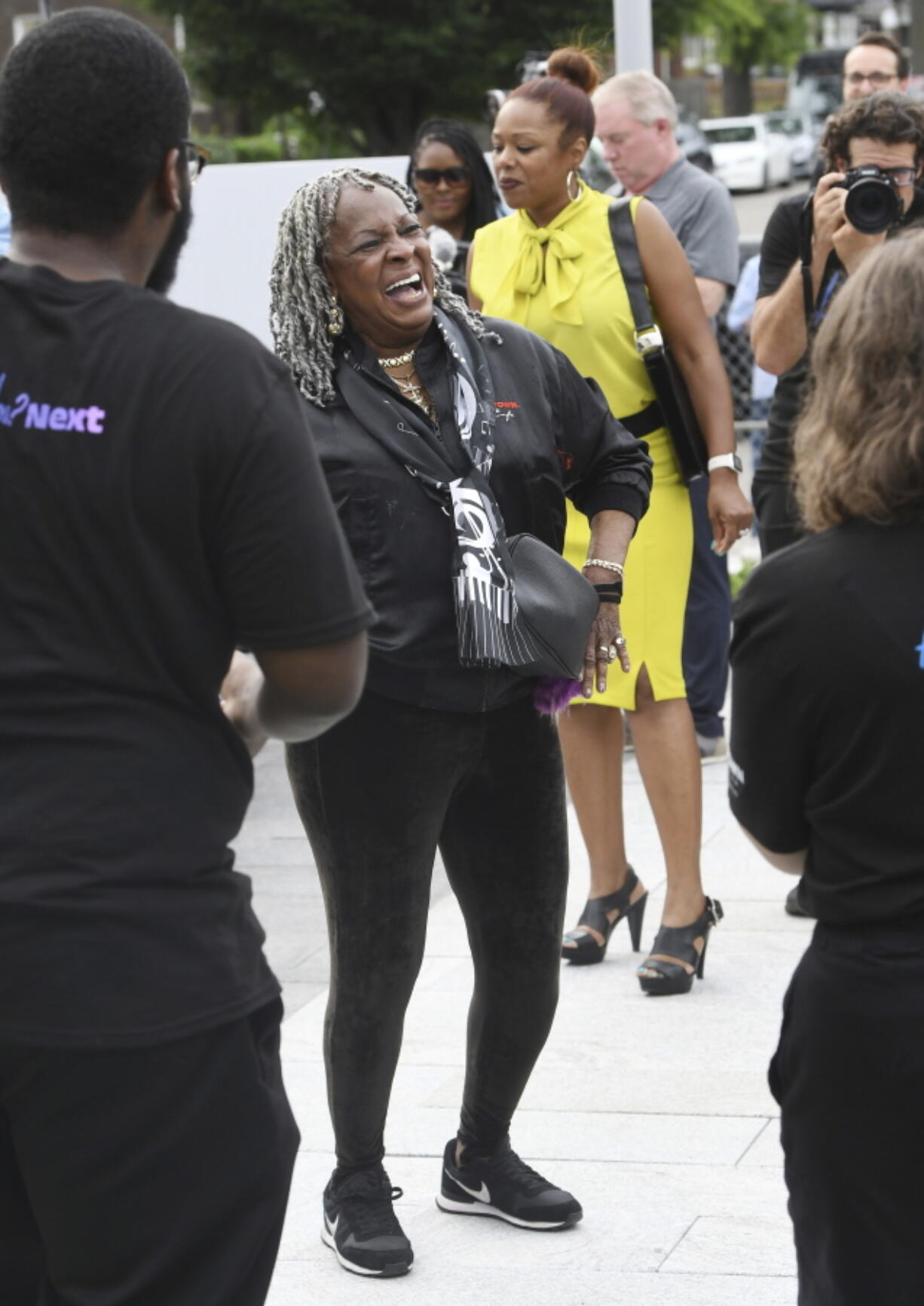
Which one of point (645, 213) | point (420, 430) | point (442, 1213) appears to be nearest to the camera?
point (420, 430)

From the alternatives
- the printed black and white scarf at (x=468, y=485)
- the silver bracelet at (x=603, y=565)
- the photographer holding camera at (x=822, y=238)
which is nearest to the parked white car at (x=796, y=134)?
the photographer holding camera at (x=822, y=238)

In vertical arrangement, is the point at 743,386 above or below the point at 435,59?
below

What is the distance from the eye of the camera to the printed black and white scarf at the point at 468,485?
3.18 meters

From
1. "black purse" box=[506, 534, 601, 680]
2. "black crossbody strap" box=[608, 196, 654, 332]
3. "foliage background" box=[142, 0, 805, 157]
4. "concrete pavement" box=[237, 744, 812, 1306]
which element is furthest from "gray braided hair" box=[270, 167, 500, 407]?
"foliage background" box=[142, 0, 805, 157]

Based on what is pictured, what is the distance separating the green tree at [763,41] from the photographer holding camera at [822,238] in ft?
112

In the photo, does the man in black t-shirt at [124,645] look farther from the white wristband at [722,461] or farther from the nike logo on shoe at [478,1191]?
the white wristband at [722,461]

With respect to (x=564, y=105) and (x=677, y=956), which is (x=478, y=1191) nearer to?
(x=677, y=956)

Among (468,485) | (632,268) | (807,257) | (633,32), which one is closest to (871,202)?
(807,257)

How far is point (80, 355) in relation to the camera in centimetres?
193

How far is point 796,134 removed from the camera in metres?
39.3

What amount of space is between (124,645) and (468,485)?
1350 mm

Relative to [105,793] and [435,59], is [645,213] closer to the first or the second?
[105,793]

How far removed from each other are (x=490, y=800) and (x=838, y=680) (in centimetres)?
141

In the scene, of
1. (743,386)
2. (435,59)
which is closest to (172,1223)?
(743,386)
